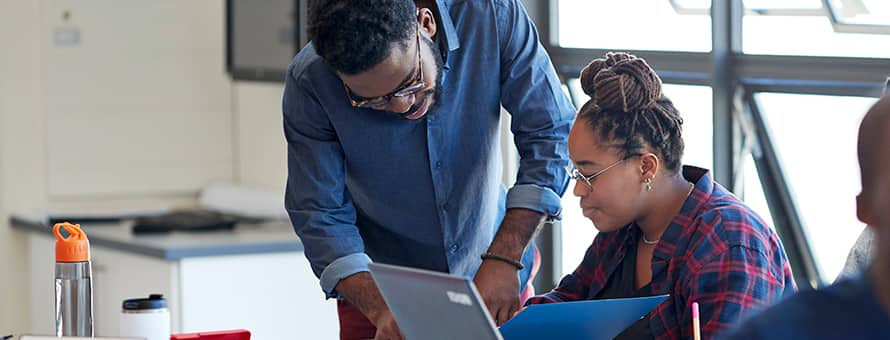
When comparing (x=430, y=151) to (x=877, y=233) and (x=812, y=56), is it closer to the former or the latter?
(x=812, y=56)

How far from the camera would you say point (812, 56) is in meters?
→ 2.80

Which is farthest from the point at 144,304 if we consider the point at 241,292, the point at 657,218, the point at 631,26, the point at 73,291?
the point at 631,26

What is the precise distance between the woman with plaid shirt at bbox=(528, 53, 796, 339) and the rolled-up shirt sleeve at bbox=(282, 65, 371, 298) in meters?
0.42

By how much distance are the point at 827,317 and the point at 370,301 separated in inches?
47.5

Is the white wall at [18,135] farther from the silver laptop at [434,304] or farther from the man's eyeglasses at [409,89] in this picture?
the silver laptop at [434,304]

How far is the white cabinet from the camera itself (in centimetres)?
347

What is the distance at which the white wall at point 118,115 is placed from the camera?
4.36m

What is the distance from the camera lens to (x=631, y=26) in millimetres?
3359

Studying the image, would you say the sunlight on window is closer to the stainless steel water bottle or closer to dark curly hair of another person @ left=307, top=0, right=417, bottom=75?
dark curly hair of another person @ left=307, top=0, right=417, bottom=75

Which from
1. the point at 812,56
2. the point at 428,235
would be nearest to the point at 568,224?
the point at 812,56

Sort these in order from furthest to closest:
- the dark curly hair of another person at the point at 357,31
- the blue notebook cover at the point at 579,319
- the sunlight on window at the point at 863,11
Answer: the sunlight on window at the point at 863,11
the dark curly hair of another person at the point at 357,31
the blue notebook cover at the point at 579,319

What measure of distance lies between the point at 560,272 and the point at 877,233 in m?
2.84

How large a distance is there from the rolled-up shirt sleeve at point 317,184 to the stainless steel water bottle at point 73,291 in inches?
Answer: 15.5

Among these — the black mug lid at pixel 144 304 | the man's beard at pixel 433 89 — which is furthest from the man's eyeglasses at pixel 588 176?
the black mug lid at pixel 144 304
